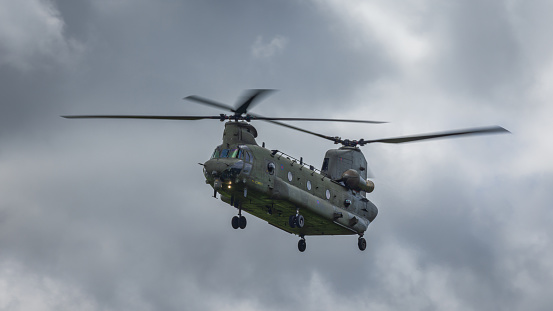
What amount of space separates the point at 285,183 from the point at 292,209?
2136 mm

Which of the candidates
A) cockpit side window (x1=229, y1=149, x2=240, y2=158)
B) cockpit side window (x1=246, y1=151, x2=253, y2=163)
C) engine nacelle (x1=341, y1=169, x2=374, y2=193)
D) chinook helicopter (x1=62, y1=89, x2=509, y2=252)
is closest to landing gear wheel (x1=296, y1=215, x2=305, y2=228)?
chinook helicopter (x1=62, y1=89, x2=509, y2=252)

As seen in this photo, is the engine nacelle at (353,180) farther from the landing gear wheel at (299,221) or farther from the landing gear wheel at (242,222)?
the landing gear wheel at (242,222)

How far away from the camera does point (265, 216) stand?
2448 inches

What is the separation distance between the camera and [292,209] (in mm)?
60125

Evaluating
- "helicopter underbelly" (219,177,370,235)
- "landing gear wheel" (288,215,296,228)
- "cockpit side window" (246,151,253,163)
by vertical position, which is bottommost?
"landing gear wheel" (288,215,296,228)

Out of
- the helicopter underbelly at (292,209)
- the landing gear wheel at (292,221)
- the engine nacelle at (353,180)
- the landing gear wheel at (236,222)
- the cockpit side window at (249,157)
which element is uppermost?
the engine nacelle at (353,180)

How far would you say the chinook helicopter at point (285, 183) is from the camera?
5634 centimetres

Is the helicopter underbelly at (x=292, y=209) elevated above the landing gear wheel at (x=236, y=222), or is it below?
above

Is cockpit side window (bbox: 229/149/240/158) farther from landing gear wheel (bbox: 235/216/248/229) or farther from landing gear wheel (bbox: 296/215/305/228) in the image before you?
landing gear wheel (bbox: 296/215/305/228)

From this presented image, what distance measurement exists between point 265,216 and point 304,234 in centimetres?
499

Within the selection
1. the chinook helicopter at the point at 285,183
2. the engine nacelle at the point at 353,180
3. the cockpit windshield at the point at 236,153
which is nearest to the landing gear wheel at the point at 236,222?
the chinook helicopter at the point at 285,183

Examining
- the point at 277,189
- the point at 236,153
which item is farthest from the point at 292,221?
the point at 236,153

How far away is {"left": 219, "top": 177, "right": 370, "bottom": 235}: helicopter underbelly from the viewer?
58000 millimetres

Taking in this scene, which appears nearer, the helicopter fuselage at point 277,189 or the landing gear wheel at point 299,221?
the helicopter fuselage at point 277,189
